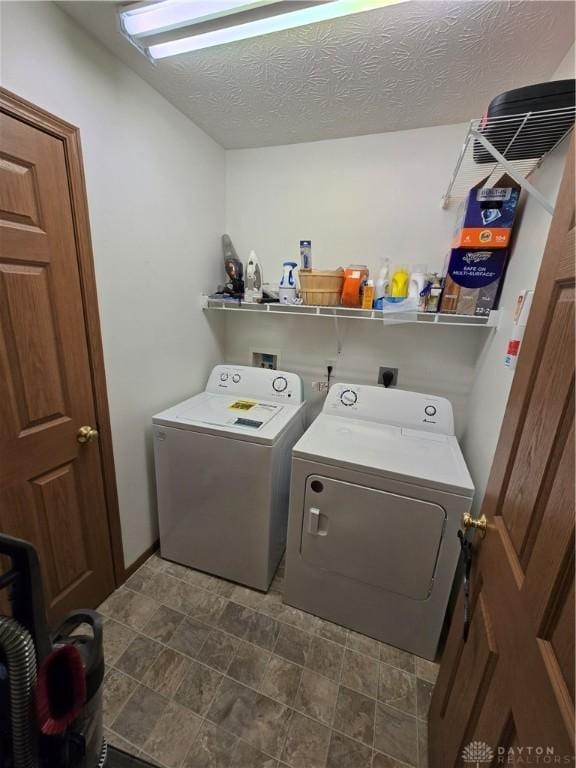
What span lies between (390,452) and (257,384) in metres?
0.96

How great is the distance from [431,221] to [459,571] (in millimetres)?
1823

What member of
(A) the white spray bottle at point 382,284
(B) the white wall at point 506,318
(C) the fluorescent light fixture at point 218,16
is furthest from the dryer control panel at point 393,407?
(C) the fluorescent light fixture at point 218,16

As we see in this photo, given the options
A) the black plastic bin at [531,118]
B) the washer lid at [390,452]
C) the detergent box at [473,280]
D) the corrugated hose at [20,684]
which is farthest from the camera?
the detergent box at [473,280]

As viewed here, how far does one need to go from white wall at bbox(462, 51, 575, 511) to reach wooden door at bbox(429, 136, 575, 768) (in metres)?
0.54

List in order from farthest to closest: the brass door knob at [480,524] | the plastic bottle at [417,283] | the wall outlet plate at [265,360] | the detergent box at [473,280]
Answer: the wall outlet plate at [265,360] → the plastic bottle at [417,283] → the detergent box at [473,280] → the brass door knob at [480,524]

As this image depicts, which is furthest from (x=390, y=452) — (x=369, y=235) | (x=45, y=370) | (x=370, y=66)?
(x=370, y=66)

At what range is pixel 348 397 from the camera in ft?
6.06

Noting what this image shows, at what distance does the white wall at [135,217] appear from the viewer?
3.58 feet

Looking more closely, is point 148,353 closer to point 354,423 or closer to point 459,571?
point 354,423

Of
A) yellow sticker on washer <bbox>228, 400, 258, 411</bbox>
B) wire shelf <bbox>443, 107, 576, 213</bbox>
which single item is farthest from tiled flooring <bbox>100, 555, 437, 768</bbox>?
wire shelf <bbox>443, 107, 576, 213</bbox>

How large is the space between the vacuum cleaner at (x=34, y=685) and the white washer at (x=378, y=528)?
953 millimetres

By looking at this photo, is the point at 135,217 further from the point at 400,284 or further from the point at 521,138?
the point at 521,138
